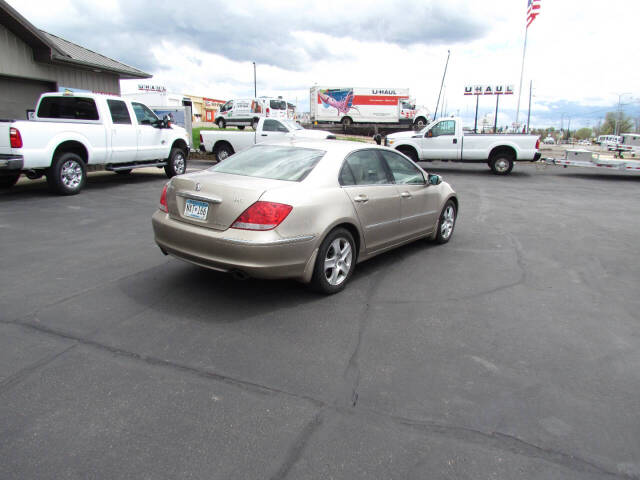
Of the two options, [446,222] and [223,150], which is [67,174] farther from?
[223,150]

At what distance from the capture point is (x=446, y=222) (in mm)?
7102

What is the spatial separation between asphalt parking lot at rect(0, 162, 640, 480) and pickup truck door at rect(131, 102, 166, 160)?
245 inches

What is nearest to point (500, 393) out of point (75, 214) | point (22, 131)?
point (75, 214)

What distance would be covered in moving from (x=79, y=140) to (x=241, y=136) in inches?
333

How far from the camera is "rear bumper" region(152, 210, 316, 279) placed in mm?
4043

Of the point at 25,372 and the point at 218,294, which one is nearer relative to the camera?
the point at 25,372

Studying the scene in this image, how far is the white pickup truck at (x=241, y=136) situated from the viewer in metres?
18.2

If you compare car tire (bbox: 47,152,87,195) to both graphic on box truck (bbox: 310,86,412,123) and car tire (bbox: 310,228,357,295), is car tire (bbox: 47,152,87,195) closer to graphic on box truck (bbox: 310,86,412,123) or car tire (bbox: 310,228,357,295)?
car tire (bbox: 310,228,357,295)

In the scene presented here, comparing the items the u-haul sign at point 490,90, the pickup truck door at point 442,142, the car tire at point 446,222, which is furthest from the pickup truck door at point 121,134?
the u-haul sign at point 490,90

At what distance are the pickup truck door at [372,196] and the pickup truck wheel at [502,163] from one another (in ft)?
43.7

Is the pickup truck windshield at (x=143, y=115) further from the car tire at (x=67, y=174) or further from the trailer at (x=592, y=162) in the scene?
the trailer at (x=592, y=162)

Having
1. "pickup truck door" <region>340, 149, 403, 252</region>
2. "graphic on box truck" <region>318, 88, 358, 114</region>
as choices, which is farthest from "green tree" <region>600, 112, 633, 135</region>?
"pickup truck door" <region>340, 149, 403, 252</region>

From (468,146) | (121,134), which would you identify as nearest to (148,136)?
(121,134)

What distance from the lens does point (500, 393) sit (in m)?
3.12
